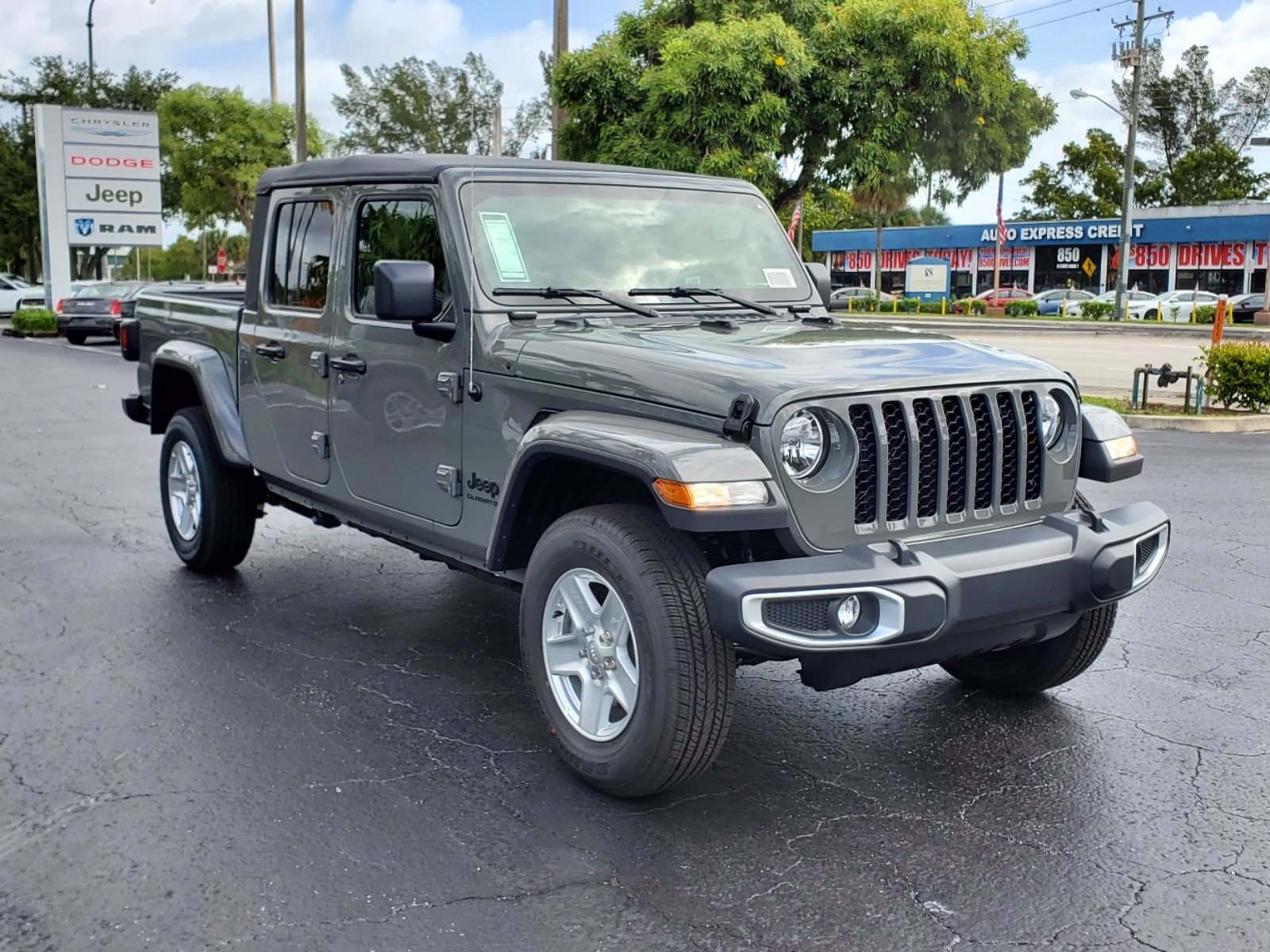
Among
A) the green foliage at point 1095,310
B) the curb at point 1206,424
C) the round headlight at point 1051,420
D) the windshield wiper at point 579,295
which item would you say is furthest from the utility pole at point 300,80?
the green foliage at point 1095,310

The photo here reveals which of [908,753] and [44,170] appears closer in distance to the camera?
[908,753]

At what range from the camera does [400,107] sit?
152 feet

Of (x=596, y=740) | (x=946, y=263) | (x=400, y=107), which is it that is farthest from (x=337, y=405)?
(x=946, y=263)

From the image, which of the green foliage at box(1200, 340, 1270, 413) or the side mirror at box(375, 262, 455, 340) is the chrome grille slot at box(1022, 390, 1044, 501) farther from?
the green foliage at box(1200, 340, 1270, 413)

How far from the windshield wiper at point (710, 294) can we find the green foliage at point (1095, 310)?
135ft

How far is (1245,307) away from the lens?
156 ft

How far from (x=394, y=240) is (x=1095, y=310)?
43.0 m

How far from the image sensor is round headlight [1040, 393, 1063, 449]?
413 centimetres

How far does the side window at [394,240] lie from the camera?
477 cm

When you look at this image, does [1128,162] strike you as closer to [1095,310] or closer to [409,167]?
[1095,310]

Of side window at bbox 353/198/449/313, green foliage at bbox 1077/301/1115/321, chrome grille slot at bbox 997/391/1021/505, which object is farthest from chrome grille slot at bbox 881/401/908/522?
green foliage at bbox 1077/301/1115/321

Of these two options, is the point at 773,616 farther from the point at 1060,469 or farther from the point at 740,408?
the point at 1060,469

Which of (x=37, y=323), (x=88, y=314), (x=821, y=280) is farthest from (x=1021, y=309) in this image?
(x=821, y=280)

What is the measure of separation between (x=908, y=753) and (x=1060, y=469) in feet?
3.58
